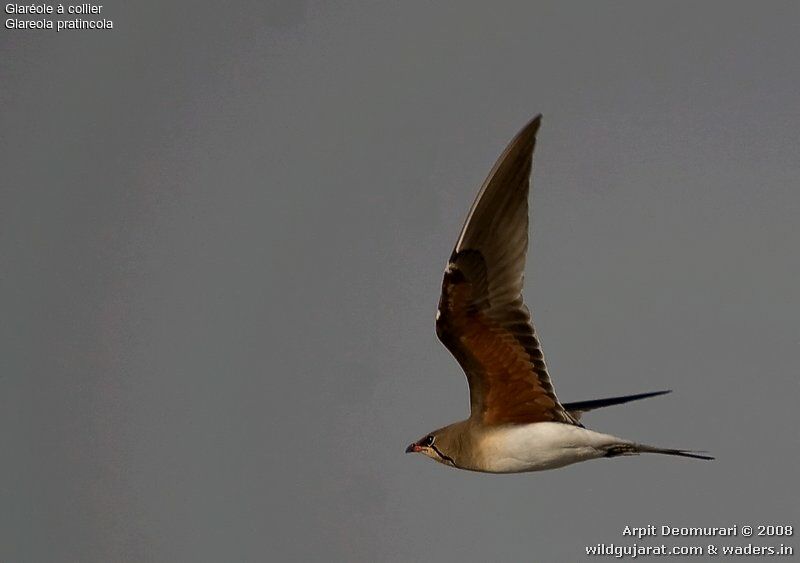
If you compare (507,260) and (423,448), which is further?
(423,448)

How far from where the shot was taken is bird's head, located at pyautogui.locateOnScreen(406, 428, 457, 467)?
13.0 meters

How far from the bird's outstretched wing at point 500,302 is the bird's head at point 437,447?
0.80 metres

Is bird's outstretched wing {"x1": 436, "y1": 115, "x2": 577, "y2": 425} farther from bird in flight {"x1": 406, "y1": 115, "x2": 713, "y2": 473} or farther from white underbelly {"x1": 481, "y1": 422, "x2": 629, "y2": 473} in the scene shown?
white underbelly {"x1": 481, "y1": 422, "x2": 629, "y2": 473}

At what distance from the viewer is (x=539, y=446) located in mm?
12203

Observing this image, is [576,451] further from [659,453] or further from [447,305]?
[447,305]

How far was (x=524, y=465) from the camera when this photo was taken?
1238 cm

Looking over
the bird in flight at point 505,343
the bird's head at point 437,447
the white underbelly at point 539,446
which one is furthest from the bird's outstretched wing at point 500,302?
the bird's head at point 437,447

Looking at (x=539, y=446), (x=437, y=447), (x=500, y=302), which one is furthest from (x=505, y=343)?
(x=437, y=447)

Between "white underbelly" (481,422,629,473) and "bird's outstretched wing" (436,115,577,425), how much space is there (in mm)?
168

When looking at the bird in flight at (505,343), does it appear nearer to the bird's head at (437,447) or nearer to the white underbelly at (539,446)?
the white underbelly at (539,446)

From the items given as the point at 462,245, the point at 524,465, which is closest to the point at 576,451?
the point at 524,465

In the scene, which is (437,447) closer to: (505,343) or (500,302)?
(505,343)

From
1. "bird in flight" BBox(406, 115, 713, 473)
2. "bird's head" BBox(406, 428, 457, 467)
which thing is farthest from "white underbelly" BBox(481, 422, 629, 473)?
"bird's head" BBox(406, 428, 457, 467)

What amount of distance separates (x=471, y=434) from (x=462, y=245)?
203 centimetres
